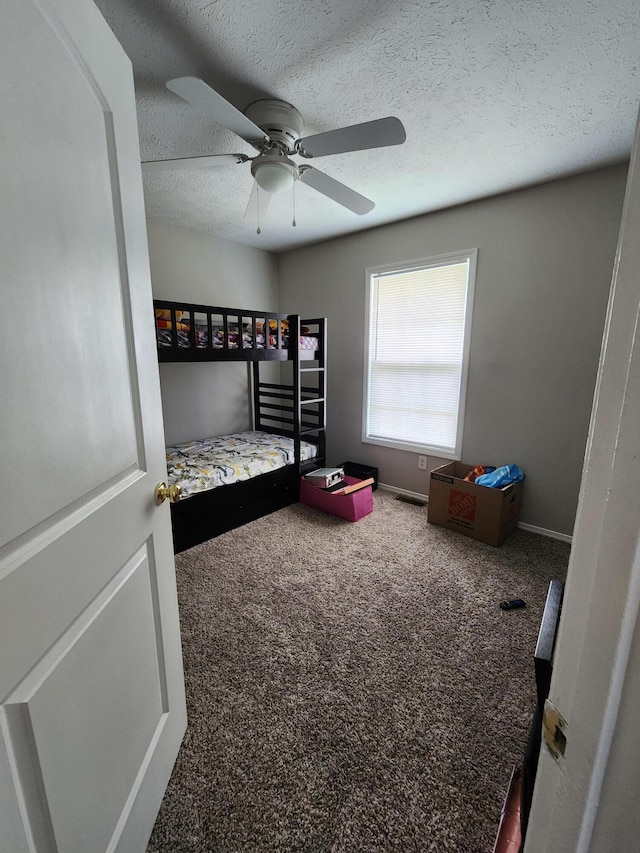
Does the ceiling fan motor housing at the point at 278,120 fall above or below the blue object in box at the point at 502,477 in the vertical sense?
above

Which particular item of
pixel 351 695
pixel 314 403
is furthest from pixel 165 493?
pixel 314 403

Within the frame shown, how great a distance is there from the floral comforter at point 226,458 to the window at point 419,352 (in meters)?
0.88

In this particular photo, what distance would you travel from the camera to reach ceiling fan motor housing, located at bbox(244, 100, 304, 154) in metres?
1.55

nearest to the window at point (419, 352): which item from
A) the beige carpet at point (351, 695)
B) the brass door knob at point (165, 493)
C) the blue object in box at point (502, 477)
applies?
the blue object in box at point (502, 477)

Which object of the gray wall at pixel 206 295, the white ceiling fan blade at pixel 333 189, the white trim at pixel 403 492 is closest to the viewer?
the white ceiling fan blade at pixel 333 189

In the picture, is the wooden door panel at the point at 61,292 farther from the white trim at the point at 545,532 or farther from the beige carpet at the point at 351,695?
the white trim at the point at 545,532

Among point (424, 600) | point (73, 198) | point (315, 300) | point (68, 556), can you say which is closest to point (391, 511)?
point (424, 600)

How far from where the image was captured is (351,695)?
139 centimetres

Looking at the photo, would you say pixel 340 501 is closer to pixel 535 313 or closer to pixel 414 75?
pixel 535 313

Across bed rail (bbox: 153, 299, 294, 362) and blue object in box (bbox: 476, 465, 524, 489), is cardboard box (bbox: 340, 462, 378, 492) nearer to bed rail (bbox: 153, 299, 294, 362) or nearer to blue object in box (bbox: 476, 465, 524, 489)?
blue object in box (bbox: 476, 465, 524, 489)

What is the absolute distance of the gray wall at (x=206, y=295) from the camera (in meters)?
3.09

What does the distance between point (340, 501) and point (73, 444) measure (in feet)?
7.81

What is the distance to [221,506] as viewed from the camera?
2.59 m

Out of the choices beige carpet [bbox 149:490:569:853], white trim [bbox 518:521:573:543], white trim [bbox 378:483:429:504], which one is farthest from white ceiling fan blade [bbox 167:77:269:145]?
white trim [bbox 518:521:573:543]
